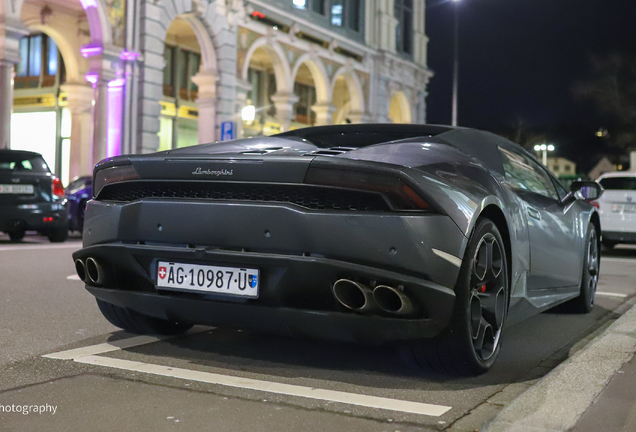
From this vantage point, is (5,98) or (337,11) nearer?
(5,98)

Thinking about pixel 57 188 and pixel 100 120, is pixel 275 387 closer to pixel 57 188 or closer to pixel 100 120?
pixel 57 188

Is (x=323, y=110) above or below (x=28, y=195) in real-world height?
above

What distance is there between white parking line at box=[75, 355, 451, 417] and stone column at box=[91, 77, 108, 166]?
1897cm

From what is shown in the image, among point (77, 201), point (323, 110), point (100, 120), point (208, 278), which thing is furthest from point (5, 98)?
point (208, 278)

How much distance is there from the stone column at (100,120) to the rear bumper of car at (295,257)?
62.1 ft

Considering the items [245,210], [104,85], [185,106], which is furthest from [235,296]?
[185,106]

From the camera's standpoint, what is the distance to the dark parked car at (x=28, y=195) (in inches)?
500

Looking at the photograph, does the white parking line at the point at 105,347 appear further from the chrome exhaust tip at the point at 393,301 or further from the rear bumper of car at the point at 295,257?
the chrome exhaust tip at the point at 393,301

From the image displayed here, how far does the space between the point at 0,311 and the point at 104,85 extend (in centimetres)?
1733

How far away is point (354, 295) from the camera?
3.60 m

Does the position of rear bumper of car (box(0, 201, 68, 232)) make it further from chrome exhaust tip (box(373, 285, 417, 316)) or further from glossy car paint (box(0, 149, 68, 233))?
chrome exhaust tip (box(373, 285, 417, 316))

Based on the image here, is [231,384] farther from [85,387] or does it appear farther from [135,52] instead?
[135,52]

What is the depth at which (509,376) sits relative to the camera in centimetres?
401

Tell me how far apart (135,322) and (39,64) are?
27.1 meters
